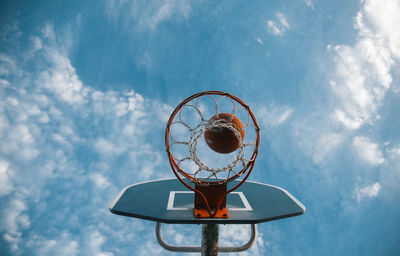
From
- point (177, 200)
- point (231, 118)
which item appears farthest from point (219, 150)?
point (177, 200)

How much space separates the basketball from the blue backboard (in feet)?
2.73

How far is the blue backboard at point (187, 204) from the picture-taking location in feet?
9.51

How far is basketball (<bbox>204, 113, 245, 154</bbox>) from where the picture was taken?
10.1 feet

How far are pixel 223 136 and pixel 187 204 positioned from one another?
1.11 meters

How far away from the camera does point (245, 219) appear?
113 inches

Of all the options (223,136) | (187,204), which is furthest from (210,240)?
(223,136)

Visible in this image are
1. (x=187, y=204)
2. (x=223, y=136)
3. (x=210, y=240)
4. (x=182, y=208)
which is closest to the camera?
(x=223, y=136)

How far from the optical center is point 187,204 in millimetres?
3369

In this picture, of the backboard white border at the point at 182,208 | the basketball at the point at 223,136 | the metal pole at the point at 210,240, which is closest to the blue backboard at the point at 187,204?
the backboard white border at the point at 182,208

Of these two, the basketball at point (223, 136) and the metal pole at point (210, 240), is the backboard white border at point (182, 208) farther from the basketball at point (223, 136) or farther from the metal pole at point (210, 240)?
the basketball at point (223, 136)

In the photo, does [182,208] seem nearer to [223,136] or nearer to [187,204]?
[187,204]

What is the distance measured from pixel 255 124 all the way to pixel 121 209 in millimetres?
2008

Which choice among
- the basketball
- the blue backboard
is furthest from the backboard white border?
the basketball

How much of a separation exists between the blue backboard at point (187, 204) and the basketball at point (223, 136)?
0.83m
